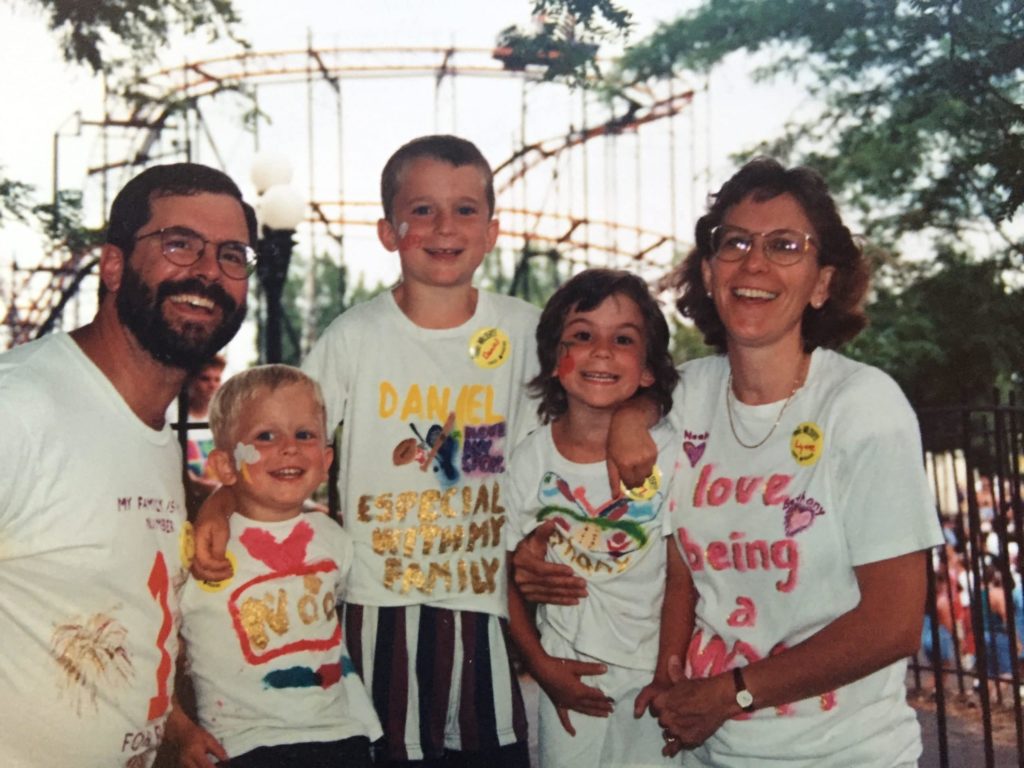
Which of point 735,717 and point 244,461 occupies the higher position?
point 244,461

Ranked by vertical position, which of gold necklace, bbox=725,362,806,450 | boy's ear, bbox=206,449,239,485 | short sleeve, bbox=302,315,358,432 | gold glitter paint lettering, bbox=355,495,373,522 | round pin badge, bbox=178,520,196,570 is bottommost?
round pin badge, bbox=178,520,196,570

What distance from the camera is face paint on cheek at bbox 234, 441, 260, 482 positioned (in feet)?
8.46

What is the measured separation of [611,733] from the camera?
2.57 metres

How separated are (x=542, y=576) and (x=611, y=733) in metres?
0.46

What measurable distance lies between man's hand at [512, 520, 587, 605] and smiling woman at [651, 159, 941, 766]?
1.02 feet

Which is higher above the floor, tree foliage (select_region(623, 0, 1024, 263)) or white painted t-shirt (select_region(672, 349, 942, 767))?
tree foliage (select_region(623, 0, 1024, 263))

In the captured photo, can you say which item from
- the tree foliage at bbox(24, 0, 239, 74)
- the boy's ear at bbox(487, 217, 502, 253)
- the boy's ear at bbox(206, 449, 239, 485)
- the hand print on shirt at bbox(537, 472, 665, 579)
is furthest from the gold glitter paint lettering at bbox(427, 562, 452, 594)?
the tree foliage at bbox(24, 0, 239, 74)

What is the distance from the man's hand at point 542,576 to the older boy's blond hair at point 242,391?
0.70m

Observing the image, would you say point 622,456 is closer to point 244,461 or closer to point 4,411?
point 244,461

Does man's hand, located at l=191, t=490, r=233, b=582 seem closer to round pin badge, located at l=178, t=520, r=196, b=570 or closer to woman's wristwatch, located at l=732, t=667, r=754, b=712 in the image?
round pin badge, located at l=178, t=520, r=196, b=570

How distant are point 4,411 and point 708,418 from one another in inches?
65.0

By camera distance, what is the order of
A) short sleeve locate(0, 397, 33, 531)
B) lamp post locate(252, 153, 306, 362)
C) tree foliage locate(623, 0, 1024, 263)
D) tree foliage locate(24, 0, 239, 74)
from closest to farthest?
short sleeve locate(0, 397, 33, 531) → tree foliage locate(623, 0, 1024, 263) → tree foliage locate(24, 0, 239, 74) → lamp post locate(252, 153, 306, 362)

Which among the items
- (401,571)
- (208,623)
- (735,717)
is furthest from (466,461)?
(735,717)

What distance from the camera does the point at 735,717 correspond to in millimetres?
2229
